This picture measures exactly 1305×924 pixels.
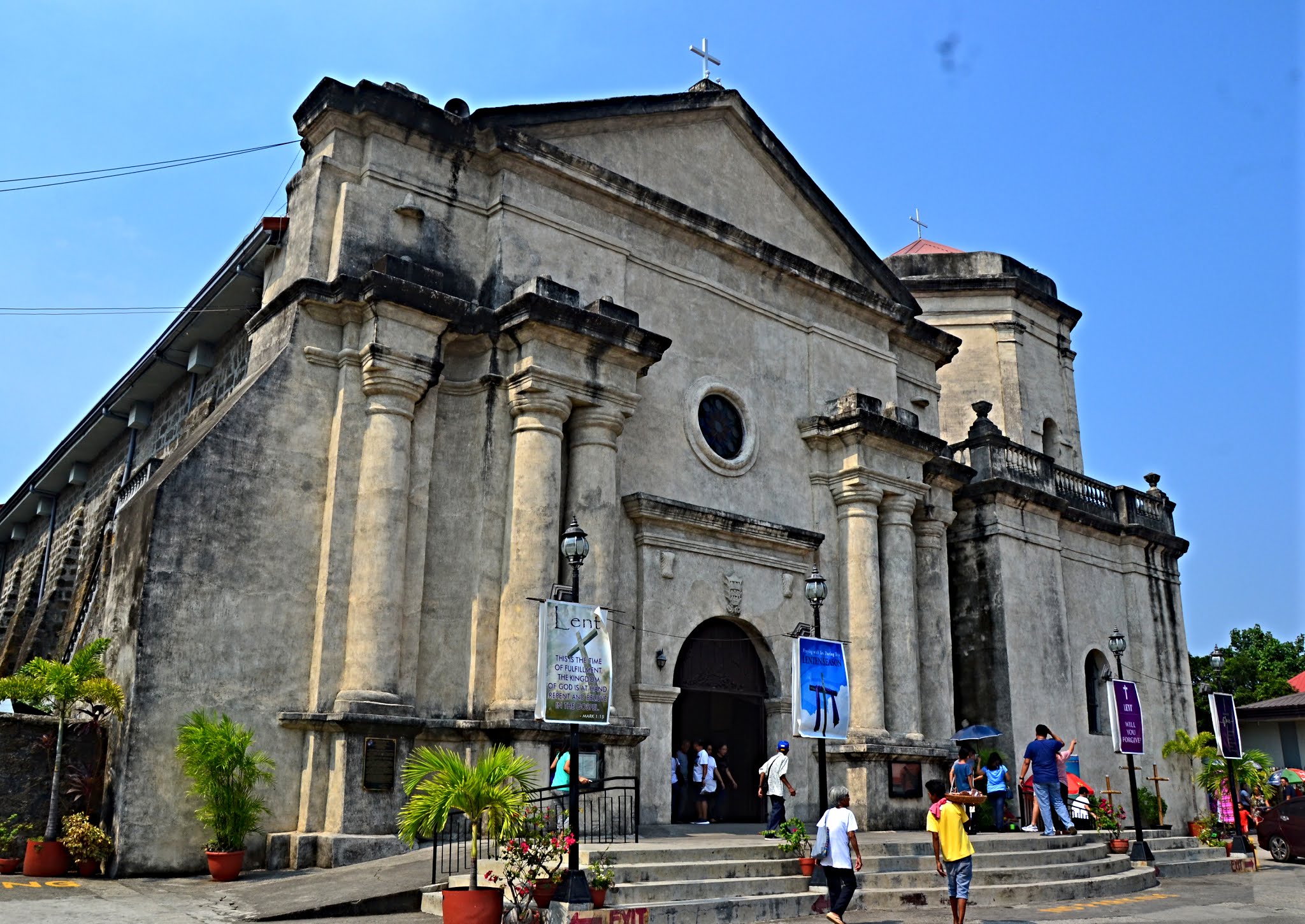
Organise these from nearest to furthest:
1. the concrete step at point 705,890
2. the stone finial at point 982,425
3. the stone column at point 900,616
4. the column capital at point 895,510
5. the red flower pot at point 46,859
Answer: the concrete step at point 705,890 → the red flower pot at point 46,859 → the stone column at point 900,616 → the column capital at point 895,510 → the stone finial at point 982,425

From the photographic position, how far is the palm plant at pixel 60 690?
1206 centimetres

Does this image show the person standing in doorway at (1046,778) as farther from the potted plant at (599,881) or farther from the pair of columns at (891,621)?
the potted plant at (599,881)

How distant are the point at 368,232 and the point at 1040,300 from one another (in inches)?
688

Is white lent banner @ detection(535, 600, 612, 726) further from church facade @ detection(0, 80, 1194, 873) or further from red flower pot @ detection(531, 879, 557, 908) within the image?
church facade @ detection(0, 80, 1194, 873)

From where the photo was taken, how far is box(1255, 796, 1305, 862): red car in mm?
19875

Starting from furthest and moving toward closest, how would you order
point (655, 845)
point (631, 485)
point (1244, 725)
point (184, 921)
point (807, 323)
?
1. point (1244, 725)
2. point (807, 323)
3. point (631, 485)
4. point (655, 845)
5. point (184, 921)

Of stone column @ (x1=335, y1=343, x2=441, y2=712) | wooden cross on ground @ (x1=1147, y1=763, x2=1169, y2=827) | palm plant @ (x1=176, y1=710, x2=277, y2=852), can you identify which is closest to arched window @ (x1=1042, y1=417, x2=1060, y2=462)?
wooden cross on ground @ (x1=1147, y1=763, x2=1169, y2=827)

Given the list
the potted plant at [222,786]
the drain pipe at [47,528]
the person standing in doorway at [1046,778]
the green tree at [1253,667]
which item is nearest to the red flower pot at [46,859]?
the potted plant at [222,786]

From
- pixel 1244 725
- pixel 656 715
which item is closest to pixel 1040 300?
pixel 656 715

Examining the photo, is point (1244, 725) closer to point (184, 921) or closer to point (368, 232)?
point (368, 232)

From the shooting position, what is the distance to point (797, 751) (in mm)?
17484

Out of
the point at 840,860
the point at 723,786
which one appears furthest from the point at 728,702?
the point at 840,860

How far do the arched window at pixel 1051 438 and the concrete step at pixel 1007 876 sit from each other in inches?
510

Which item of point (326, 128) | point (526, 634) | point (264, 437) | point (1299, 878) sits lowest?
point (1299, 878)
